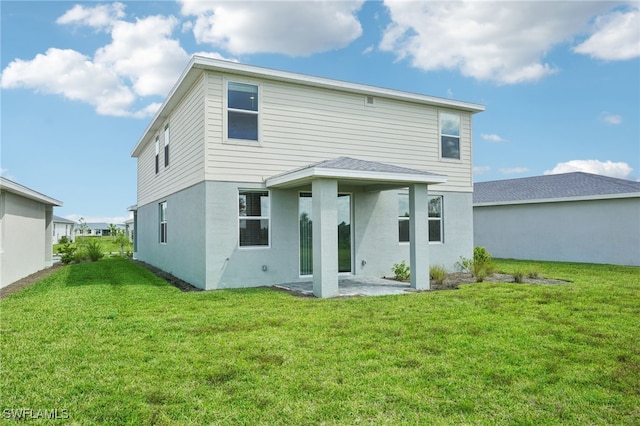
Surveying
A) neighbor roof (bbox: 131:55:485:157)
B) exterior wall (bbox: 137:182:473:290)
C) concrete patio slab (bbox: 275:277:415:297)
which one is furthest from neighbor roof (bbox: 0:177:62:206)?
concrete patio slab (bbox: 275:277:415:297)

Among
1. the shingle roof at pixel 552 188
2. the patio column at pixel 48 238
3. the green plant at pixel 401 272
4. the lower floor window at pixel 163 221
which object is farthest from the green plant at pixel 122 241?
the shingle roof at pixel 552 188

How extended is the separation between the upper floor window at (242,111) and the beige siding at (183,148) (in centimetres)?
68

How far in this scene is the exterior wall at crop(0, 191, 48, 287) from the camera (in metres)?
11.2

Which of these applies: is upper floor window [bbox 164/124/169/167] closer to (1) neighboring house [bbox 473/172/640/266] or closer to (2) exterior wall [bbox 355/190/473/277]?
(2) exterior wall [bbox 355/190/473/277]

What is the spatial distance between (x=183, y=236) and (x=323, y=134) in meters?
5.06

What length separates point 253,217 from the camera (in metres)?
10.5

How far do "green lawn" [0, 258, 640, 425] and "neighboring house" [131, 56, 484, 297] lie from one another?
6.97ft

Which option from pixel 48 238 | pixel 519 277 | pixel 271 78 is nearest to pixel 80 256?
pixel 48 238

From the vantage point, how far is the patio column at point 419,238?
32.9 feet

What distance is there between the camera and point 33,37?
40.3 ft

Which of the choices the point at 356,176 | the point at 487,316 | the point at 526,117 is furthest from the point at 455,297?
the point at 526,117

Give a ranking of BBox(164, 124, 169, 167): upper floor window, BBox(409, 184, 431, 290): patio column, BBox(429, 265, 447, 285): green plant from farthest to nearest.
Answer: BBox(164, 124, 169, 167): upper floor window → BBox(429, 265, 447, 285): green plant → BBox(409, 184, 431, 290): patio column

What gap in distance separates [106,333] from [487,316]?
5.92m

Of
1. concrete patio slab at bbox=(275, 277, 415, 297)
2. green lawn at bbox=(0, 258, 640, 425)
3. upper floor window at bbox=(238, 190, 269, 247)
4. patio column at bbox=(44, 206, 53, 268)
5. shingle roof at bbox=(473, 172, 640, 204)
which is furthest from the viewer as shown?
patio column at bbox=(44, 206, 53, 268)
